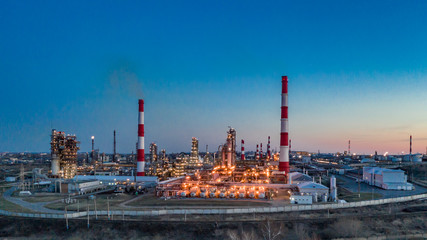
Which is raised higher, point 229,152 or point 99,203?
point 229,152

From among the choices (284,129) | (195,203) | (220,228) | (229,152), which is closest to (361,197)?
(284,129)

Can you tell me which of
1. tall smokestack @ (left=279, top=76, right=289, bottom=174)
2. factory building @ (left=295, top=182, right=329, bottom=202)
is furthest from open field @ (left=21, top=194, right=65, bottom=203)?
tall smokestack @ (left=279, top=76, right=289, bottom=174)

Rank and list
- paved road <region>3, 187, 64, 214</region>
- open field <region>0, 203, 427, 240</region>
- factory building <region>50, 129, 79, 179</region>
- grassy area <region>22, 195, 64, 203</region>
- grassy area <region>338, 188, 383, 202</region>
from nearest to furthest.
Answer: open field <region>0, 203, 427, 240</region> → paved road <region>3, 187, 64, 214</region> → grassy area <region>338, 188, 383, 202</region> → grassy area <region>22, 195, 64, 203</region> → factory building <region>50, 129, 79, 179</region>

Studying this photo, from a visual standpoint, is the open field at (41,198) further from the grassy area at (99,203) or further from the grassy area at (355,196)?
the grassy area at (355,196)

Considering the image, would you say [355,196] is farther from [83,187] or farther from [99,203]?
[83,187]

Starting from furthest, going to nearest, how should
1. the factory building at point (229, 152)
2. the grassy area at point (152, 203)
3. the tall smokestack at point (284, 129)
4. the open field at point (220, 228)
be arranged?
the factory building at point (229, 152), the tall smokestack at point (284, 129), the grassy area at point (152, 203), the open field at point (220, 228)

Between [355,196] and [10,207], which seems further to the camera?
[355,196]

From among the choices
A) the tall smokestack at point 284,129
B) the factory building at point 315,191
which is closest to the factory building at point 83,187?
the factory building at point 315,191

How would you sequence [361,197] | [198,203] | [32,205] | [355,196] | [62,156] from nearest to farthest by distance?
[198,203]
[32,205]
[361,197]
[355,196]
[62,156]

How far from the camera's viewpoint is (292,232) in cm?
2630

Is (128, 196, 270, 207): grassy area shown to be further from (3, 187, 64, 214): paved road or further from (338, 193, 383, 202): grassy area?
(338, 193, 383, 202): grassy area

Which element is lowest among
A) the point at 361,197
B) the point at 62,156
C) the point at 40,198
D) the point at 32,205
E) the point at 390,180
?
the point at 40,198

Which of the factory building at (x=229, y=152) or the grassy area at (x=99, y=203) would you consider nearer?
the grassy area at (x=99, y=203)

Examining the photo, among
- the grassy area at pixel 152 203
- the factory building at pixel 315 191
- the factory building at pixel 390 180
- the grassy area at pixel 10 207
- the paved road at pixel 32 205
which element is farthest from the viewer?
the factory building at pixel 390 180
